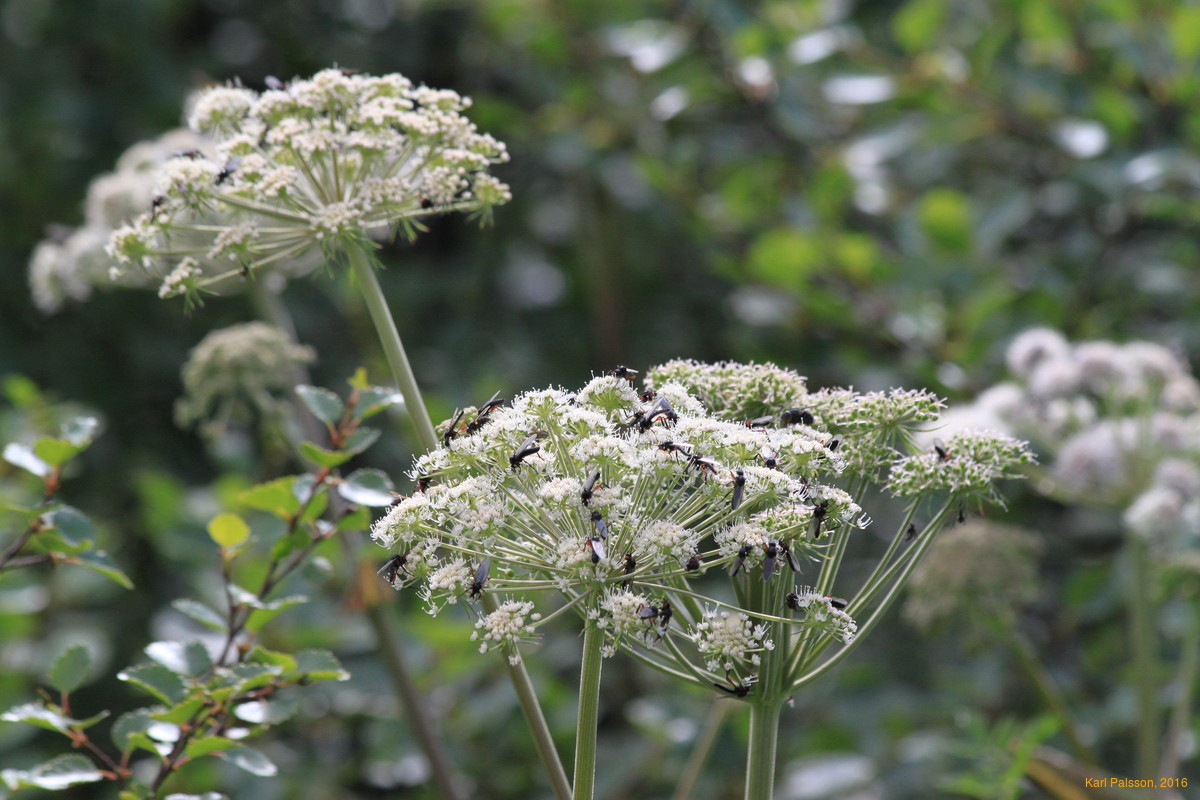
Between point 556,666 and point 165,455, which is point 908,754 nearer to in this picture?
point 556,666

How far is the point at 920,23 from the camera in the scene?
15.4 feet

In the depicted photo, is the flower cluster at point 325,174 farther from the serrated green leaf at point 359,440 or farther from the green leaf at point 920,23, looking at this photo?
the green leaf at point 920,23

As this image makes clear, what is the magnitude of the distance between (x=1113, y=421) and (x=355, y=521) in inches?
95.1

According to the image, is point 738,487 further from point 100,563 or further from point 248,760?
point 100,563

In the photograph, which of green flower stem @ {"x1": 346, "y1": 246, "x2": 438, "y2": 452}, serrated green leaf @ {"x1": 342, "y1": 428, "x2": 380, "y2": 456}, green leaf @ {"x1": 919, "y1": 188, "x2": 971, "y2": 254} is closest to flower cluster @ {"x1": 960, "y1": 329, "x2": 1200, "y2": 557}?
green leaf @ {"x1": 919, "y1": 188, "x2": 971, "y2": 254}

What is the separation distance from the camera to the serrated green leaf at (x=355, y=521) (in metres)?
2.03

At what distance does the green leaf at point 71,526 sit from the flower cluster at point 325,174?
Answer: 47 centimetres

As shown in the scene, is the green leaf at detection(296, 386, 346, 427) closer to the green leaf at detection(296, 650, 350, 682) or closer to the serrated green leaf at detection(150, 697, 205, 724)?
the green leaf at detection(296, 650, 350, 682)

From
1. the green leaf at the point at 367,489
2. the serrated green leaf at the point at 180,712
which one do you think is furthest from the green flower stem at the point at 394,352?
the serrated green leaf at the point at 180,712

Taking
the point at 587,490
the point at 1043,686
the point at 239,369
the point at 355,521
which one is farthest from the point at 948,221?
the point at 587,490

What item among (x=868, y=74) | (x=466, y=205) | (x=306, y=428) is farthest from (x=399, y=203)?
(x=868, y=74)

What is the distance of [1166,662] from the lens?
4.28 m

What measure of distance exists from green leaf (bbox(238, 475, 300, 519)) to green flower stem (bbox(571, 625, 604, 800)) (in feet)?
2.66

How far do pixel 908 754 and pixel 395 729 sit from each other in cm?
181
